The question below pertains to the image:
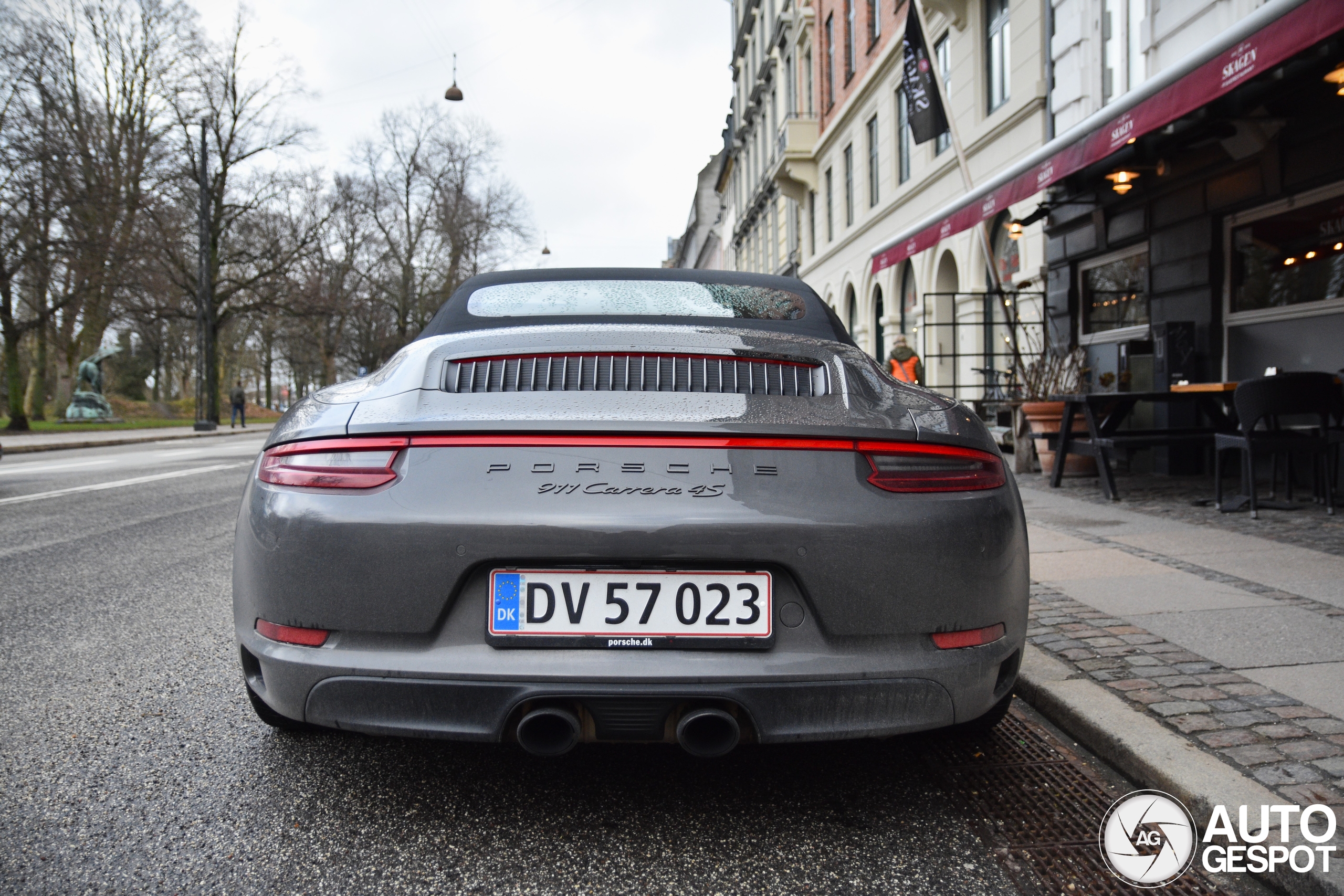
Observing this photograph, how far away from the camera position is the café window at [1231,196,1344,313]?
306 inches

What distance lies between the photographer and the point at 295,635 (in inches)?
75.7

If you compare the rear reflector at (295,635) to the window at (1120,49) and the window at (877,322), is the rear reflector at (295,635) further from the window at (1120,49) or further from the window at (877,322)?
the window at (877,322)

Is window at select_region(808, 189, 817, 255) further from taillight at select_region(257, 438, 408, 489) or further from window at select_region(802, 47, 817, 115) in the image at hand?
taillight at select_region(257, 438, 408, 489)

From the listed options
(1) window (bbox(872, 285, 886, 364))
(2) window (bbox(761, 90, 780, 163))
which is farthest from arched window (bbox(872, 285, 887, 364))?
(2) window (bbox(761, 90, 780, 163))

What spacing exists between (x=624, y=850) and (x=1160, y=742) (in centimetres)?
140

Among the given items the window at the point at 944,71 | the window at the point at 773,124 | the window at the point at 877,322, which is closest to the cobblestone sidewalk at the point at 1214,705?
the window at the point at 944,71

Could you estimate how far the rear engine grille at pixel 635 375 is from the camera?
82.7 inches

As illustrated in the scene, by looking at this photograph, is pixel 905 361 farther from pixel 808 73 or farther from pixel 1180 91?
pixel 808 73

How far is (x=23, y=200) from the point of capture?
66.3ft

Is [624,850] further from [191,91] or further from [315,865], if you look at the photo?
[191,91]

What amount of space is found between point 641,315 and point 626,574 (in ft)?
4.26

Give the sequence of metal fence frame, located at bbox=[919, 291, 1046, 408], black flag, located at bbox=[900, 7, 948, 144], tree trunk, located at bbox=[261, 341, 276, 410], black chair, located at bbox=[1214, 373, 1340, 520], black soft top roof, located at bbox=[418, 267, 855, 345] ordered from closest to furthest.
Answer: black soft top roof, located at bbox=[418, 267, 855, 345]
black chair, located at bbox=[1214, 373, 1340, 520]
metal fence frame, located at bbox=[919, 291, 1046, 408]
black flag, located at bbox=[900, 7, 948, 144]
tree trunk, located at bbox=[261, 341, 276, 410]

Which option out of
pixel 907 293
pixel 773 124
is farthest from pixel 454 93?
pixel 907 293

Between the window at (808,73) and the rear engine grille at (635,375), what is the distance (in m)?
26.2
